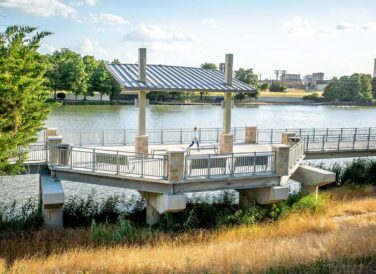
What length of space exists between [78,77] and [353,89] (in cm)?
8227

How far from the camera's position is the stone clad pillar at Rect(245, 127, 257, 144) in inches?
1012

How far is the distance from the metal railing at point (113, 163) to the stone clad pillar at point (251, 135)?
1071 centimetres

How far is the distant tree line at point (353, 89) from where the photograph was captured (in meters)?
123

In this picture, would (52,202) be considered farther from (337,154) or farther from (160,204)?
(337,154)

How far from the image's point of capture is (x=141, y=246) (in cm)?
1405

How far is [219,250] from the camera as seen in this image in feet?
40.9

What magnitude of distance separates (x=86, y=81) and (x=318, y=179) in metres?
75.1

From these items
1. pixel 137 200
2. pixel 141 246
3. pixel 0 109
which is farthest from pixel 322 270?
pixel 137 200

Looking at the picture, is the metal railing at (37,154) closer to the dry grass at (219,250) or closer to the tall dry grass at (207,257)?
the dry grass at (219,250)

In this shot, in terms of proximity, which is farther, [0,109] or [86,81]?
[86,81]

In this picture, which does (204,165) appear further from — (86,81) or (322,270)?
(86,81)

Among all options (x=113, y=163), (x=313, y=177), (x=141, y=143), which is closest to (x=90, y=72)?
(x=141, y=143)

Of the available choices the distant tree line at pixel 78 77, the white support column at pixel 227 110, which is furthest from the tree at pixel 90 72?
the white support column at pixel 227 110

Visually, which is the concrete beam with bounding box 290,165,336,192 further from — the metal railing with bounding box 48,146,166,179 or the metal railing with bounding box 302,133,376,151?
the metal railing with bounding box 48,146,166,179
